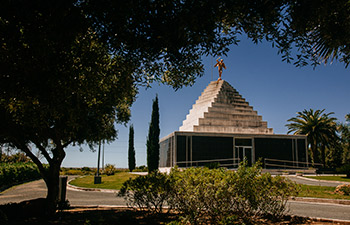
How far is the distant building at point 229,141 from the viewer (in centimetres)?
3131

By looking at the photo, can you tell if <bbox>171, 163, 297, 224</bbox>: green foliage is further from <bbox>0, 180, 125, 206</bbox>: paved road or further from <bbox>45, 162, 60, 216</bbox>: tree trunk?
<bbox>0, 180, 125, 206</bbox>: paved road

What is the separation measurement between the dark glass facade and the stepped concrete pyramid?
2.11 metres

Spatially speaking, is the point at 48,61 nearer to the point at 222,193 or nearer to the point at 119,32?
the point at 119,32

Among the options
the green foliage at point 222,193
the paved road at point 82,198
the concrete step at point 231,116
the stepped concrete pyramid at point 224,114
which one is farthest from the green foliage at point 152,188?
the concrete step at point 231,116

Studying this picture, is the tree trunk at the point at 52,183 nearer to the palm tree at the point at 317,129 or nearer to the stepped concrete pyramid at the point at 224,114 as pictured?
the stepped concrete pyramid at the point at 224,114

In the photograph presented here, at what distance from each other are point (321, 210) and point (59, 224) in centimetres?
971

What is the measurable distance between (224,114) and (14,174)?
25383mm

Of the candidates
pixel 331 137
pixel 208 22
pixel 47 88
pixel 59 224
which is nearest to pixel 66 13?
pixel 47 88

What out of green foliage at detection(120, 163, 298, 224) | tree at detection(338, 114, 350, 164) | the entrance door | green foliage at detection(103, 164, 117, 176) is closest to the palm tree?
tree at detection(338, 114, 350, 164)

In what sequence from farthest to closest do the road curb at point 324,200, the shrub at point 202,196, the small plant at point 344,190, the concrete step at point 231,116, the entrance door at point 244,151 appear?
1. the concrete step at point 231,116
2. the entrance door at point 244,151
3. the small plant at point 344,190
4. the road curb at point 324,200
5. the shrub at point 202,196

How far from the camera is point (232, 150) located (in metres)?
33.0

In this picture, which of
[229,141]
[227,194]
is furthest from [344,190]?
[229,141]

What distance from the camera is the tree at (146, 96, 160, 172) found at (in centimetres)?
3086

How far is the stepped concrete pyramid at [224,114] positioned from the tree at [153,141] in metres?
4.97
